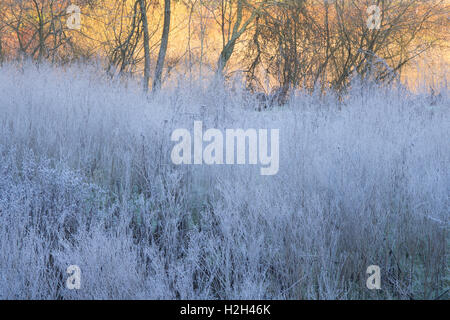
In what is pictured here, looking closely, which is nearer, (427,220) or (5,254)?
(5,254)

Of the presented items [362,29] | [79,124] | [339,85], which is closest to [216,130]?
[79,124]

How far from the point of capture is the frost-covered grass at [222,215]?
1.96 metres

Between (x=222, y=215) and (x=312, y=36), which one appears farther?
(x=312, y=36)

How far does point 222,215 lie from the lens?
7.86 feet

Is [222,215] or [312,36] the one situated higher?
[312,36]

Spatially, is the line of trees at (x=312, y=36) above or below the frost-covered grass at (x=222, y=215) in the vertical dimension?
above

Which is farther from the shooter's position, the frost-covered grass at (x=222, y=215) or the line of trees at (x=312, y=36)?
the line of trees at (x=312, y=36)

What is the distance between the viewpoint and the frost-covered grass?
1.96 meters

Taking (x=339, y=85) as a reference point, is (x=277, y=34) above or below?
above

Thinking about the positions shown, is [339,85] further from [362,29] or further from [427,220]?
[427,220]

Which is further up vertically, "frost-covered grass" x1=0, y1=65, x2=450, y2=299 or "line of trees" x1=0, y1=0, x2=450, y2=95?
"line of trees" x1=0, y1=0, x2=450, y2=95

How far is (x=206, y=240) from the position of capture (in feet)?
7.86

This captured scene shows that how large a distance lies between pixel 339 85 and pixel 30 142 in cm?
719

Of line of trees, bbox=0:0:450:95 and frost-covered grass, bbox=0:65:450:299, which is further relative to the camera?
line of trees, bbox=0:0:450:95
